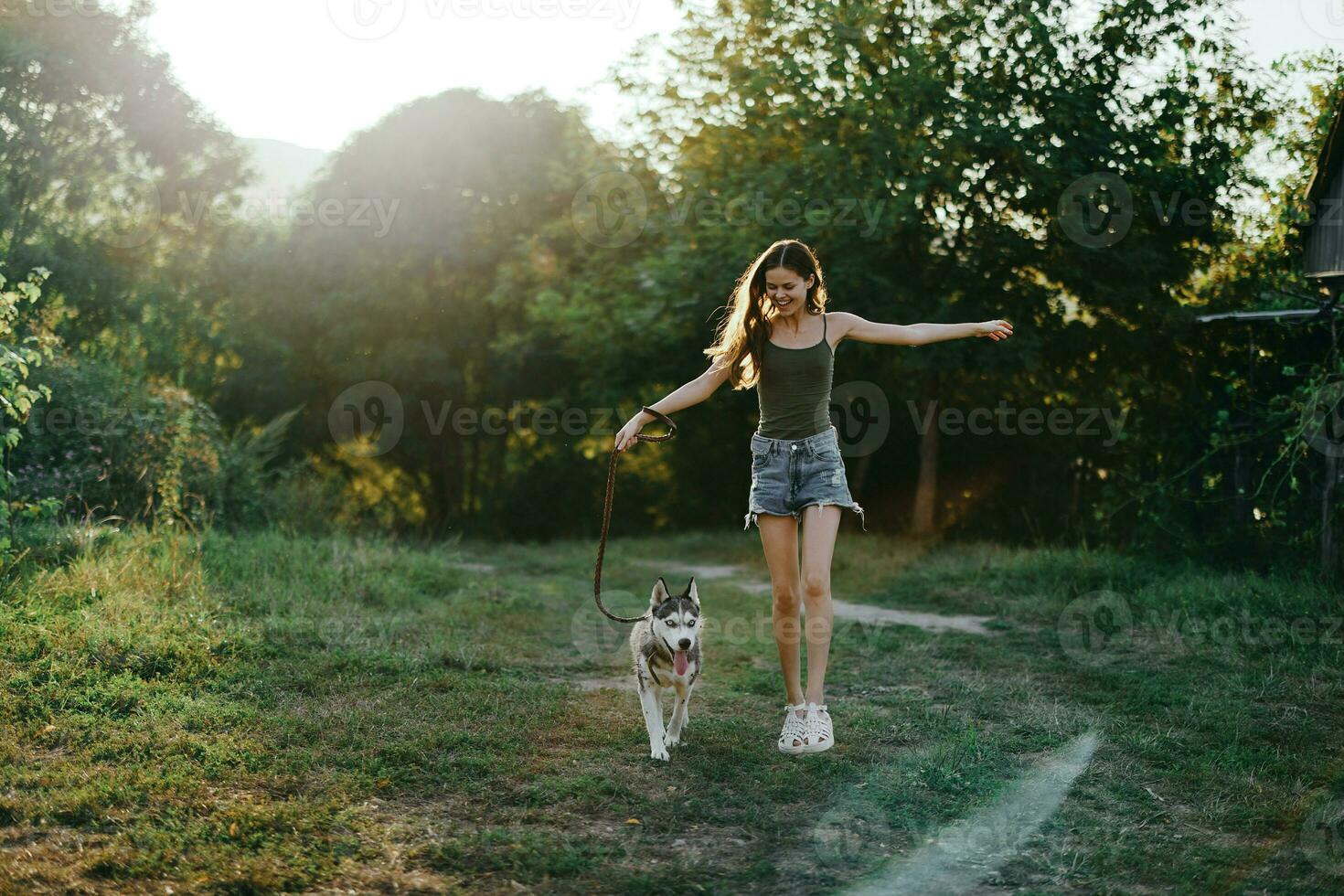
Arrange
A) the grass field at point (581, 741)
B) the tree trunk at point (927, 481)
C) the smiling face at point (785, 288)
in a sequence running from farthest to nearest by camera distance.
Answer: the tree trunk at point (927, 481), the smiling face at point (785, 288), the grass field at point (581, 741)

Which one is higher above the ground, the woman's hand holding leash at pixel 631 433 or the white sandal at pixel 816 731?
the woman's hand holding leash at pixel 631 433

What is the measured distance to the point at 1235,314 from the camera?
927 cm

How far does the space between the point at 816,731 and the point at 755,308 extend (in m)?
2.05

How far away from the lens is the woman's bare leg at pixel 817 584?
4789 mm

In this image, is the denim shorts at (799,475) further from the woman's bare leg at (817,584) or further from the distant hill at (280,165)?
the distant hill at (280,165)

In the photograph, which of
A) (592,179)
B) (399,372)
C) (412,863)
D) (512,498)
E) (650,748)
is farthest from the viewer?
(512,498)

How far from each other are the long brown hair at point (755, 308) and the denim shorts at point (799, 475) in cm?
37

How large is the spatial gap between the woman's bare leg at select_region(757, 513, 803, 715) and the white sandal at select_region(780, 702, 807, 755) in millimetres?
54

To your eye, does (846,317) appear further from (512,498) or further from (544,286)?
(512,498)

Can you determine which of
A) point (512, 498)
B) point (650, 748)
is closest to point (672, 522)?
point (512, 498)

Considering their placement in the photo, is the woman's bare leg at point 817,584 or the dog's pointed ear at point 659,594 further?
the dog's pointed ear at point 659,594

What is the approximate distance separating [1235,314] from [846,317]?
6.09 m

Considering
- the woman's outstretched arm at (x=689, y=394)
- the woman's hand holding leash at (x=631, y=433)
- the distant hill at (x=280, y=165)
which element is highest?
the distant hill at (x=280, y=165)

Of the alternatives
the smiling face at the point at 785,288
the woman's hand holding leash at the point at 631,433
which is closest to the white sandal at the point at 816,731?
the woman's hand holding leash at the point at 631,433
